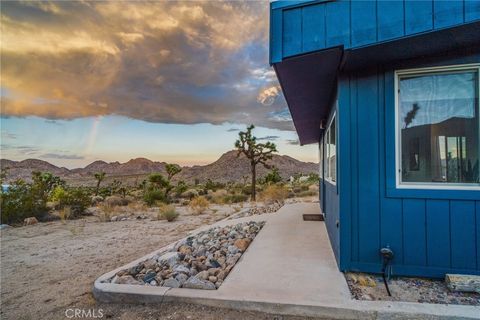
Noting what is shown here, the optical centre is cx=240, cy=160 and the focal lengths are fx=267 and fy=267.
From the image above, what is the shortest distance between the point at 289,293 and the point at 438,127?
94.2 inches

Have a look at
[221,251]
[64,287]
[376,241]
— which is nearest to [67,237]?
[64,287]

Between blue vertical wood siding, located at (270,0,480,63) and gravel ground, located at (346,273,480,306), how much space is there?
250 centimetres

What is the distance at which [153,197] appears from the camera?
45.9 ft

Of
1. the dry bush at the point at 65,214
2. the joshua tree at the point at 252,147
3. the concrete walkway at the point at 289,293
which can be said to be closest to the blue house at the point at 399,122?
the concrete walkway at the point at 289,293

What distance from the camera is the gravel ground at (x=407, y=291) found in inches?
101

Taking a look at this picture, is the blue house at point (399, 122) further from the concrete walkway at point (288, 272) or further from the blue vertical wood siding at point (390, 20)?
the concrete walkway at point (288, 272)

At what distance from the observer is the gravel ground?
2.56m

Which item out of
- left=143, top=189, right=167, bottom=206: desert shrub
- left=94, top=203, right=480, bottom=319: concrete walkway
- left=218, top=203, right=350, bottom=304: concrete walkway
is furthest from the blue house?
left=143, top=189, right=167, bottom=206: desert shrub

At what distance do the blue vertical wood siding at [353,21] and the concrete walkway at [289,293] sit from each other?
2410 mm

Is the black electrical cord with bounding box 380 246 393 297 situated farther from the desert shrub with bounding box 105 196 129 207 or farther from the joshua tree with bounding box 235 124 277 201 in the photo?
the desert shrub with bounding box 105 196 129 207

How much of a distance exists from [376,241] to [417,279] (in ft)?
1.88

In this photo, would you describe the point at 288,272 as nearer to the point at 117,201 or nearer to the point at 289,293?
the point at 289,293

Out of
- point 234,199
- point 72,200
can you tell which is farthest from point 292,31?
point 234,199

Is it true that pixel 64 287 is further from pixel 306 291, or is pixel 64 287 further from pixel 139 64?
pixel 139 64
